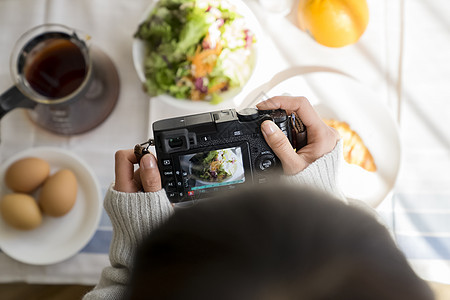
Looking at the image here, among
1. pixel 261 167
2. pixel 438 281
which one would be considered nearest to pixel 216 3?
pixel 261 167

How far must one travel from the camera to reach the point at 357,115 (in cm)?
59

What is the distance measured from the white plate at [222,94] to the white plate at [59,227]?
151 mm

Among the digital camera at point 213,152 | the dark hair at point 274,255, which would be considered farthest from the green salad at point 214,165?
the dark hair at point 274,255

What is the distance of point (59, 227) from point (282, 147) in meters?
0.36

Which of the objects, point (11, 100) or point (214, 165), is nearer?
point (214, 165)

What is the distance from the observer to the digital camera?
389 millimetres

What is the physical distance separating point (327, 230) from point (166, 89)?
35cm

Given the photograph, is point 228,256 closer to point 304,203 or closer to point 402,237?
point 304,203

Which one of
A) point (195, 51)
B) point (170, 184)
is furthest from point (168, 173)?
point (195, 51)

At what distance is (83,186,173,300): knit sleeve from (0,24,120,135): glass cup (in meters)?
0.18

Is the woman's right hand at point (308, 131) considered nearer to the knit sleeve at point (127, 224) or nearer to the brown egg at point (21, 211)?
the knit sleeve at point (127, 224)

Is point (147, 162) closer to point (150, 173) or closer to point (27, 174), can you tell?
point (150, 173)

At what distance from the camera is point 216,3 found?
1.87 ft

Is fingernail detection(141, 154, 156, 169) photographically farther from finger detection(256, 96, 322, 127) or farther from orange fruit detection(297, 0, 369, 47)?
orange fruit detection(297, 0, 369, 47)
